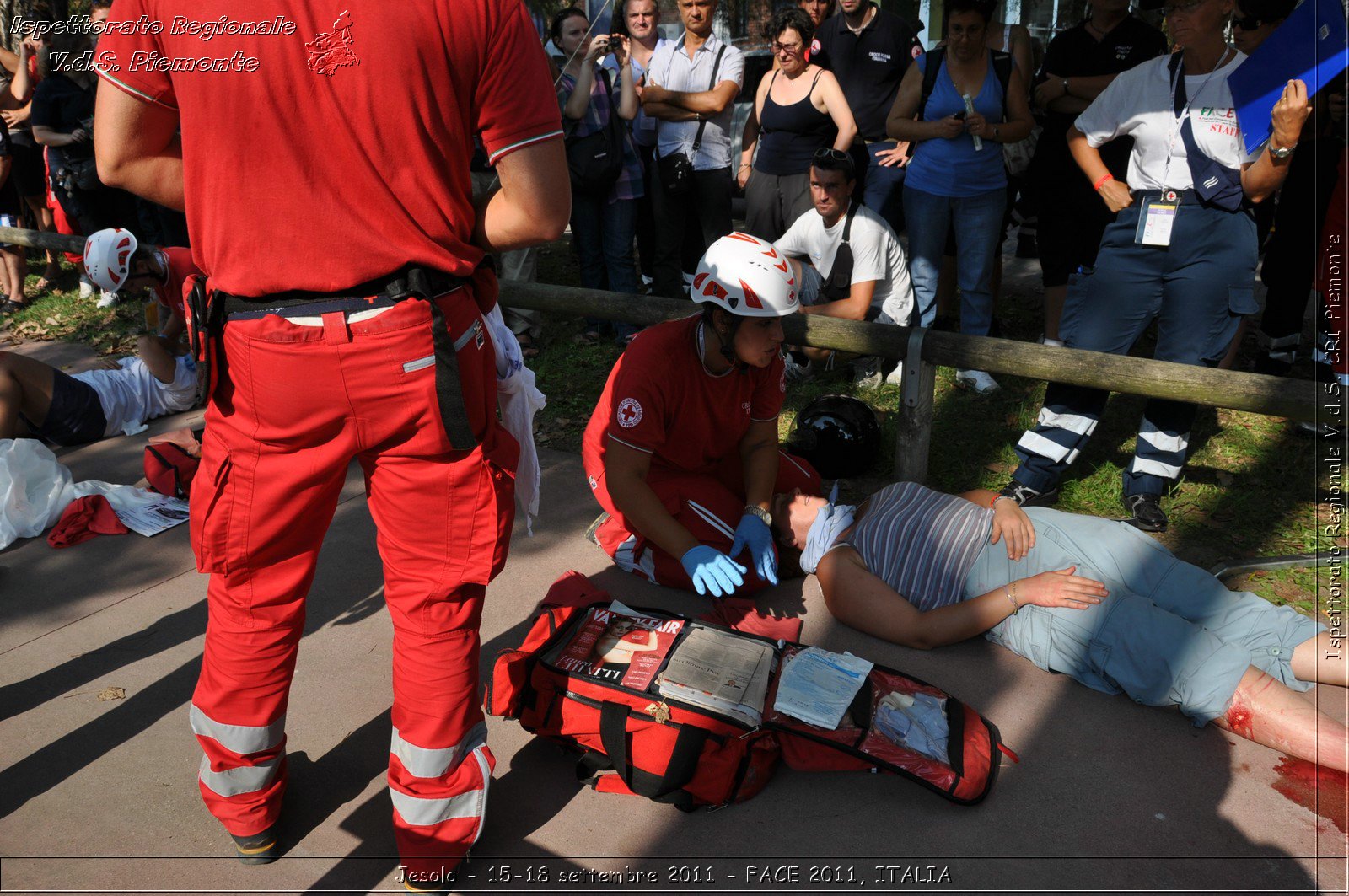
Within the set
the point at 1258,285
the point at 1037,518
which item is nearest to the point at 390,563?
the point at 1037,518

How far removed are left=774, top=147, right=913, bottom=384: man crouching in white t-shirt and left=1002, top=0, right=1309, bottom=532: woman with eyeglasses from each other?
4.10ft

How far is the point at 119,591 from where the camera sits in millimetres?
3871

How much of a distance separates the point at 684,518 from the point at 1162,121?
7.93 ft

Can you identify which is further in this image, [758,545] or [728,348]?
[758,545]

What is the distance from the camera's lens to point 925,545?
3.31 metres

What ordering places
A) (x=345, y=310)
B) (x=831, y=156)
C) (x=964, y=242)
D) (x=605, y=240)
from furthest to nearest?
(x=605, y=240)
(x=964, y=242)
(x=831, y=156)
(x=345, y=310)

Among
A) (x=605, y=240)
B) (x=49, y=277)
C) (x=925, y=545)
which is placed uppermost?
(x=605, y=240)

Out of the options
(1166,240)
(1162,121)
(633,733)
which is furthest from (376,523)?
(1162,121)

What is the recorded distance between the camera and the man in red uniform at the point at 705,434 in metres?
3.33

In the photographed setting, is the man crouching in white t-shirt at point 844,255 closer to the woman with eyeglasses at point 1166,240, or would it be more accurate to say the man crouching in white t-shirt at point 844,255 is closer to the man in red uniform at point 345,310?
the woman with eyeglasses at point 1166,240

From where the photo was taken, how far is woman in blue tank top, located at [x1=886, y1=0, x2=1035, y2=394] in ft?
17.0

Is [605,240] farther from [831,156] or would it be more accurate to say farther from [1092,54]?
[1092,54]

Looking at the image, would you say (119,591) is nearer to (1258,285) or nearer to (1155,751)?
(1155,751)

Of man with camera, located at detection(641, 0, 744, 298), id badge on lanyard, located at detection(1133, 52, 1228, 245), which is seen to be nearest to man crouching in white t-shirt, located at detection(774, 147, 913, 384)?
man with camera, located at detection(641, 0, 744, 298)
